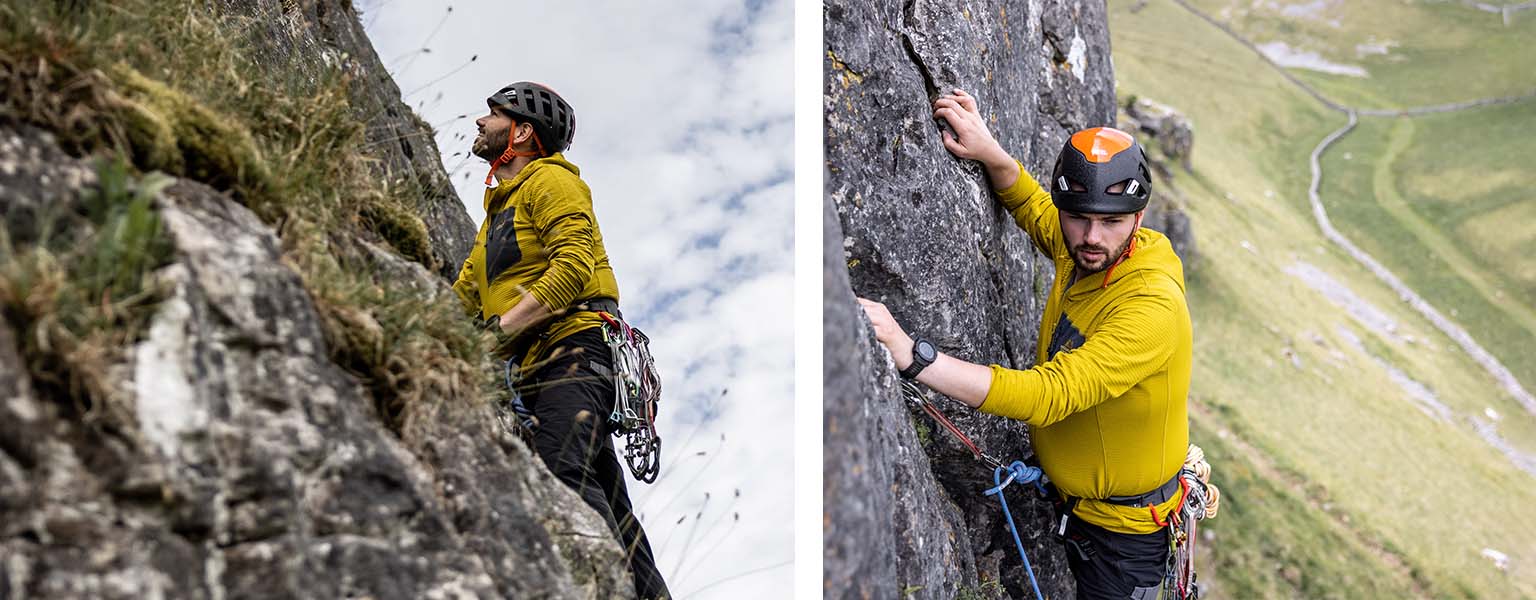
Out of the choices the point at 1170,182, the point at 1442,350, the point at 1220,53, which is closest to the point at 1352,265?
the point at 1442,350

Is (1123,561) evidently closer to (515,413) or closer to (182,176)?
(515,413)

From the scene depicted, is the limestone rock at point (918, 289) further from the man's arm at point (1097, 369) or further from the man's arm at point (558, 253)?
the man's arm at point (558, 253)

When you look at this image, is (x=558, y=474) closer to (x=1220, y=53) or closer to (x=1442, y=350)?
(x=1442, y=350)

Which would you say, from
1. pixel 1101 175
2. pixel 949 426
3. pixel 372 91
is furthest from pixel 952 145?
pixel 372 91

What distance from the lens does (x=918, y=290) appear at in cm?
646

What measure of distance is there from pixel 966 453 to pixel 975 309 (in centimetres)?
116

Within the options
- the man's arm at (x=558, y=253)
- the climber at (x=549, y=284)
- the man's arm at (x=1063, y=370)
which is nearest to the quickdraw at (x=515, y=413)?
the climber at (x=549, y=284)

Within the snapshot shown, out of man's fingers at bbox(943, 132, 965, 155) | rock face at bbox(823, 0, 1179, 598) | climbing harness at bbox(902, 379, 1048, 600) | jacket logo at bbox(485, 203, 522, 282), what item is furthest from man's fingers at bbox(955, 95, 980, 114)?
jacket logo at bbox(485, 203, 522, 282)

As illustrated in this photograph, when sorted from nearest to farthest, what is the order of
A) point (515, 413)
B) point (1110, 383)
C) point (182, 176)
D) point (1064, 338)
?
point (182, 176) < point (515, 413) < point (1110, 383) < point (1064, 338)

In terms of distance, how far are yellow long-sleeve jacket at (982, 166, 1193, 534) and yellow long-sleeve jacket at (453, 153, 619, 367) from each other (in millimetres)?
2874

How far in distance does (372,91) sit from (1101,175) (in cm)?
606

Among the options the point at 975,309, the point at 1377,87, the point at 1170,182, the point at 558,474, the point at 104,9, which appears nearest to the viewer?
the point at 104,9

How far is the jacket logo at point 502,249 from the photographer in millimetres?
6465

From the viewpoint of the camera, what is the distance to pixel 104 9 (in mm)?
3477
